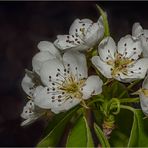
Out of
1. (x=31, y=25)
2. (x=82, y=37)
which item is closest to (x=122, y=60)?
(x=82, y=37)

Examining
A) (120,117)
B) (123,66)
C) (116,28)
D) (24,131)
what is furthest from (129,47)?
(116,28)

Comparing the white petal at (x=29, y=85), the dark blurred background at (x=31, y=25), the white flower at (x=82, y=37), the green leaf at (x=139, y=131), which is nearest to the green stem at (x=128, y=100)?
the green leaf at (x=139, y=131)

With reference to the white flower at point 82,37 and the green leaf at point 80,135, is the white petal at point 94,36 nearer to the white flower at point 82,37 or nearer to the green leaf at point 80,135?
the white flower at point 82,37

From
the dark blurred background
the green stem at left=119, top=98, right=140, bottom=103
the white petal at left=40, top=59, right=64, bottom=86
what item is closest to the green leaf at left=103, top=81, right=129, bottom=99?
the green stem at left=119, top=98, right=140, bottom=103

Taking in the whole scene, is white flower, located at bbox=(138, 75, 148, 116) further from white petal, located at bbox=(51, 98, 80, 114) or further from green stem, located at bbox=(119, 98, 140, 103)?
white petal, located at bbox=(51, 98, 80, 114)

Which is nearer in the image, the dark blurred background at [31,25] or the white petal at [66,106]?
the white petal at [66,106]
